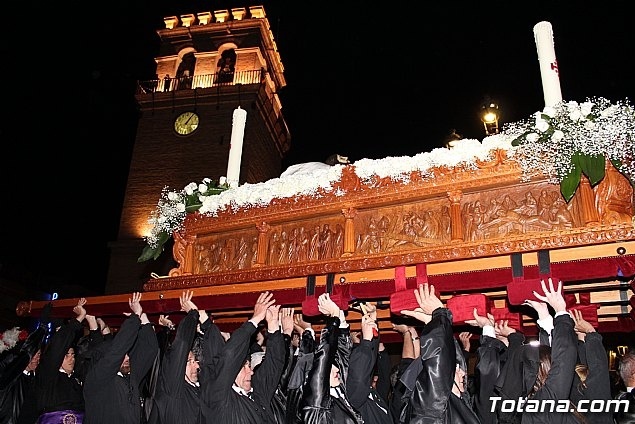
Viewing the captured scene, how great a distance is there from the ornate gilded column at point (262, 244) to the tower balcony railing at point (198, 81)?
64.0ft

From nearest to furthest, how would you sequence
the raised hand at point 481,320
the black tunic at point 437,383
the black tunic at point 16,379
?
the black tunic at point 437,383, the raised hand at point 481,320, the black tunic at point 16,379

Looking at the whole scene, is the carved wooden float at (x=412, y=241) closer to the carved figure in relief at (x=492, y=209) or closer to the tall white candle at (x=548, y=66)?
the carved figure in relief at (x=492, y=209)

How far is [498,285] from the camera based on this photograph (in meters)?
3.57

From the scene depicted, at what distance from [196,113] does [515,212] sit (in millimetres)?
21254

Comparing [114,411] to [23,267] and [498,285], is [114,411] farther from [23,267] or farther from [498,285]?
[23,267]

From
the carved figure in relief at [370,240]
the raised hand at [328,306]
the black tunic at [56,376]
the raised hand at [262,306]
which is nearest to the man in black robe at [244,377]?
the raised hand at [262,306]

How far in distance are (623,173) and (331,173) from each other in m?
2.23

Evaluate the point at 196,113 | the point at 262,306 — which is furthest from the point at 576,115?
the point at 196,113

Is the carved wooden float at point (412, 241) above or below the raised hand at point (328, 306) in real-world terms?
above

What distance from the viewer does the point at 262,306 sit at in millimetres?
4215

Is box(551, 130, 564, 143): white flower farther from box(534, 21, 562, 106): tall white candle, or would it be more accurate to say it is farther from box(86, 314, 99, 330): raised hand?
box(86, 314, 99, 330): raised hand

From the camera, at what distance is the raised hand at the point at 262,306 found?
4.16 meters

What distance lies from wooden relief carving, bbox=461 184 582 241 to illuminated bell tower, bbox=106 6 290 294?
17.6 metres

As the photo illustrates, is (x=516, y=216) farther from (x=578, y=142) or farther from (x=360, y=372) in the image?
(x=360, y=372)
